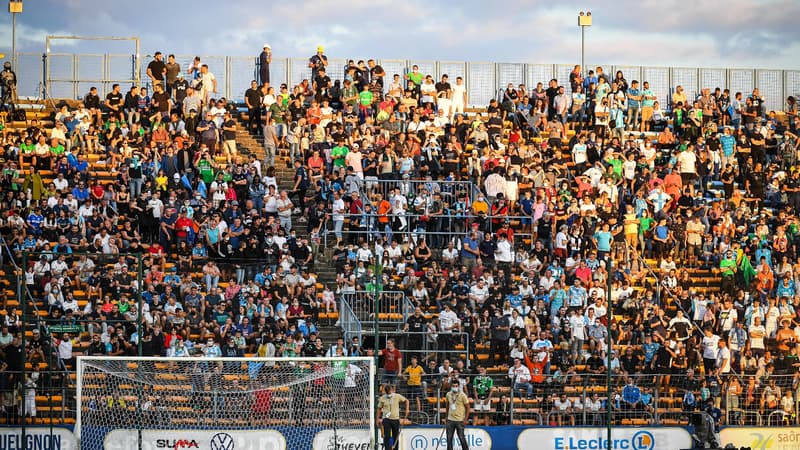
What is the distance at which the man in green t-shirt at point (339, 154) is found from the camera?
117ft

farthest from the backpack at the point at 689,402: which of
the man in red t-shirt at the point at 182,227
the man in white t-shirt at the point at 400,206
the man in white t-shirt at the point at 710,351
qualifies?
the man in red t-shirt at the point at 182,227

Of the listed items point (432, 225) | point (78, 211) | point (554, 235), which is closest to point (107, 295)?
point (78, 211)

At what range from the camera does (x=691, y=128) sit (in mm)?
39875

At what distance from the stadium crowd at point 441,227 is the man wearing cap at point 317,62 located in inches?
5.3

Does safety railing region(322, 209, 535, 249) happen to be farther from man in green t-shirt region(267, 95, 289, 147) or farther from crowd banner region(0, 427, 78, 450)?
crowd banner region(0, 427, 78, 450)

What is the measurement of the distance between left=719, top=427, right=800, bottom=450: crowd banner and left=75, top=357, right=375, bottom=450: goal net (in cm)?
776

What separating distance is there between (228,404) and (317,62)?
53.5 ft

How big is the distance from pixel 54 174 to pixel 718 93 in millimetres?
19970

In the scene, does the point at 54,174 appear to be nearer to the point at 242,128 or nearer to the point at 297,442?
the point at 242,128

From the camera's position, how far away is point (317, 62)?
39.9 meters

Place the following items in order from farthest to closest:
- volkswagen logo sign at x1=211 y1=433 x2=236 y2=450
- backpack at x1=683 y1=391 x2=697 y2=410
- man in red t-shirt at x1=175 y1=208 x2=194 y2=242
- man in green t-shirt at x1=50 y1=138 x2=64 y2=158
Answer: man in green t-shirt at x1=50 y1=138 x2=64 y2=158 < man in red t-shirt at x1=175 y1=208 x2=194 y2=242 < backpack at x1=683 y1=391 x2=697 y2=410 < volkswagen logo sign at x1=211 y1=433 x2=236 y2=450

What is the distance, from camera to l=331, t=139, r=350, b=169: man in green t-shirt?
35.6 meters

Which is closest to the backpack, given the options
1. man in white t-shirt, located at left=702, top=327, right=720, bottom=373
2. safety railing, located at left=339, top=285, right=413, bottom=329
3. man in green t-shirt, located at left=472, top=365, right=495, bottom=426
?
man in white t-shirt, located at left=702, top=327, right=720, bottom=373

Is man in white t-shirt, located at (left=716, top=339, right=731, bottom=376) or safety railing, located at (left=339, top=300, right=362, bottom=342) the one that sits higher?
safety railing, located at (left=339, top=300, right=362, bottom=342)
